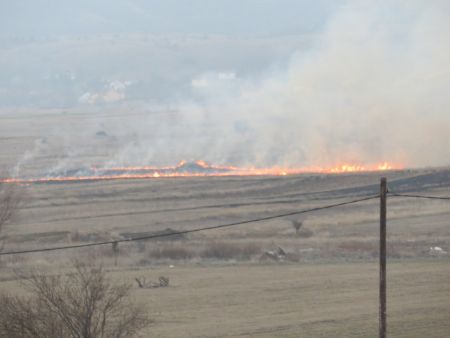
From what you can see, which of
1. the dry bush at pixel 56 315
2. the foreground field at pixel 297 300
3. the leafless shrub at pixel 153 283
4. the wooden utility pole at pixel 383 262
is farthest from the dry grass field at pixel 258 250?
the wooden utility pole at pixel 383 262

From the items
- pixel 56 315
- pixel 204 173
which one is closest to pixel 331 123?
pixel 204 173

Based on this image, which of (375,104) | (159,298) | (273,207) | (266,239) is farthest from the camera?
(375,104)

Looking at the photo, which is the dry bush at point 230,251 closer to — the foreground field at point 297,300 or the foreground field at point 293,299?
the foreground field at point 293,299

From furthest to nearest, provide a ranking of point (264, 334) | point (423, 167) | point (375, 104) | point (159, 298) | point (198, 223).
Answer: point (375, 104), point (423, 167), point (198, 223), point (159, 298), point (264, 334)

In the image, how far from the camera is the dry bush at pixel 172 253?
53094mm

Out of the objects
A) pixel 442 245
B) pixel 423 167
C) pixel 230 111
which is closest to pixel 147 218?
pixel 442 245

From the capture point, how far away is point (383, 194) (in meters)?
22.2

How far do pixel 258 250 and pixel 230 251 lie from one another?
138 centimetres

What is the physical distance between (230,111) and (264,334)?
77674 mm

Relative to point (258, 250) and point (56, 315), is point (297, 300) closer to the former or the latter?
point (258, 250)

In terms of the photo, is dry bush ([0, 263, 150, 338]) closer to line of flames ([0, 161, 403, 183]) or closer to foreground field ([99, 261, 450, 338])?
foreground field ([99, 261, 450, 338])

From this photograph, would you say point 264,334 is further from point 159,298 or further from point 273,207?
point 273,207

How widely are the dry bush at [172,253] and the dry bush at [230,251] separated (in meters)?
0.71

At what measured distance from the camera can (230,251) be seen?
53188 mm
